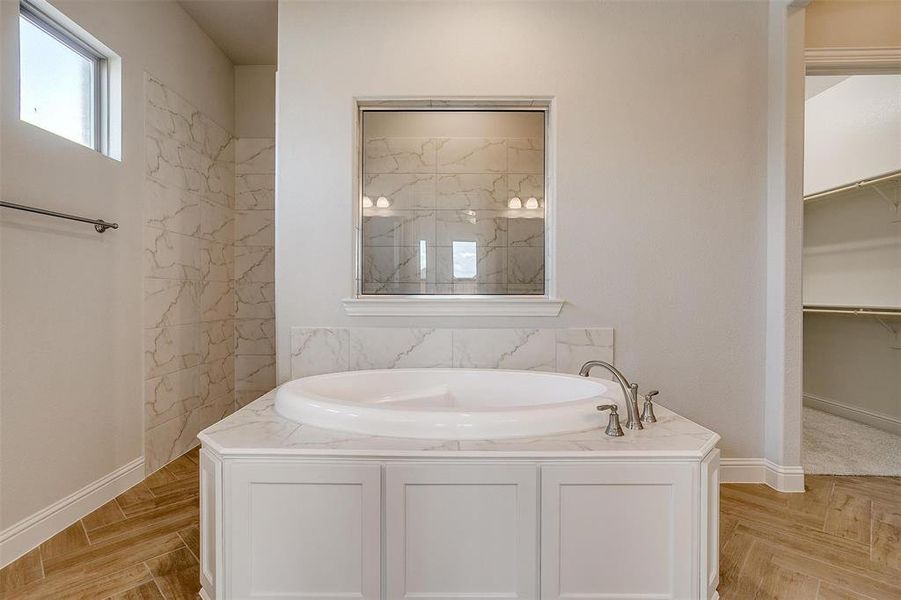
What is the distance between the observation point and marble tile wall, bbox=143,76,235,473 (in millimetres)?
2580

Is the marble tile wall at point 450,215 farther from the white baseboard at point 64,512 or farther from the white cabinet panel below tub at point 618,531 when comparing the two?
the white baseboard at point 64,512

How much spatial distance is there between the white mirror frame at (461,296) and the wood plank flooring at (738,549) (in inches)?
47.6

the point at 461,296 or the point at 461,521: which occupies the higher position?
the point at 461,296

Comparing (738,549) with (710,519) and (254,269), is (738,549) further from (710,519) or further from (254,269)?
(254,269)

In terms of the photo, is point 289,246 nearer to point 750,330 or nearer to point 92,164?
point 92,164

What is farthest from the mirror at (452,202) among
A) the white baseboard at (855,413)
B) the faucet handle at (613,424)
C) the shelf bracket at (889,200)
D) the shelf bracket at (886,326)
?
the white baseboard at (855,413)

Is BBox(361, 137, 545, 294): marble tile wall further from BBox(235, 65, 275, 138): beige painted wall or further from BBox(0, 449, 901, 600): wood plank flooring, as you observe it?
BBox(235, 65, 275, 138): beige painted wall

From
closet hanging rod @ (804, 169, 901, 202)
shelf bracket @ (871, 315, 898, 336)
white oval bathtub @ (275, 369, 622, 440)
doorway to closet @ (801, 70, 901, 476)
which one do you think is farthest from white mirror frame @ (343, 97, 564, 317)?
shelf bracket @ (871, 315, 898, 336)

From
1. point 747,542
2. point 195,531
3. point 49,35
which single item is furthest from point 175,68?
point 747,542

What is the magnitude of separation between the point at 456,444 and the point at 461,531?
0.76 ft

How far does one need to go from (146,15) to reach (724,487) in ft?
12.9

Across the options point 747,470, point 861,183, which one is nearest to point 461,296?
point 747,470

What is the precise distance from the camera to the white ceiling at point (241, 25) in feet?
9.37

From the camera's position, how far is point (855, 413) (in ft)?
11.4
